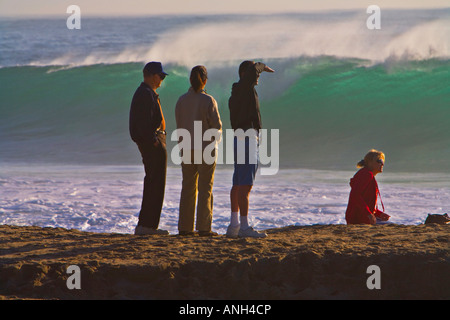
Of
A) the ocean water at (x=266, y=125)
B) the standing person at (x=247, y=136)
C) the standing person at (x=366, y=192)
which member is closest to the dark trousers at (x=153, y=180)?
the standing person at (x=247, y=136)

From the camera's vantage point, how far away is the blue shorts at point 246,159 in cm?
524

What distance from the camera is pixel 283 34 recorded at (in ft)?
105

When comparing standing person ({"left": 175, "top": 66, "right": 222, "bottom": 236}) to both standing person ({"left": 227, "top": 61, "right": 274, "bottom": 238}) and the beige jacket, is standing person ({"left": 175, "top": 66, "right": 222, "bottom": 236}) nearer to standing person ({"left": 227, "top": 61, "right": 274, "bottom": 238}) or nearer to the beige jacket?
the beige jacket

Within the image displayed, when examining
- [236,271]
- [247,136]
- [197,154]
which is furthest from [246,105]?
[236,271]

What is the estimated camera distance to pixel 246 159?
524 cm

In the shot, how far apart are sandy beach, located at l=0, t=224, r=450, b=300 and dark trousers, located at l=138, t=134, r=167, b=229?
68 centimetres

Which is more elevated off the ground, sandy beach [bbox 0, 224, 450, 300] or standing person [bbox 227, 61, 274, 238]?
standing person [bbox 227, 61, 274, 238]

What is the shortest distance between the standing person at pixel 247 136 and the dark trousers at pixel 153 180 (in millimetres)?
639

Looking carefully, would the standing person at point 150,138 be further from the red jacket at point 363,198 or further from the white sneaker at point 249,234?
the red jacket at point 363,198

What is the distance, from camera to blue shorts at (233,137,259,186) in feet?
17.2

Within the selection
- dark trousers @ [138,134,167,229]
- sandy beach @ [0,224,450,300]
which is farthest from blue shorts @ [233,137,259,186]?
dark trousers @ [138,134,167,229]

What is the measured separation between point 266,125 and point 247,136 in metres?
12.8

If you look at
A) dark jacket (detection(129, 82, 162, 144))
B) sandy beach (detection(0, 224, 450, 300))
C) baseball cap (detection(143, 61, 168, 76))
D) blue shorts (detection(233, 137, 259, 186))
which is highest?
baseball cap (detection(143, 61, 168, 76))

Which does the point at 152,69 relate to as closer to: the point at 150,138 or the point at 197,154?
the point at 150,138
